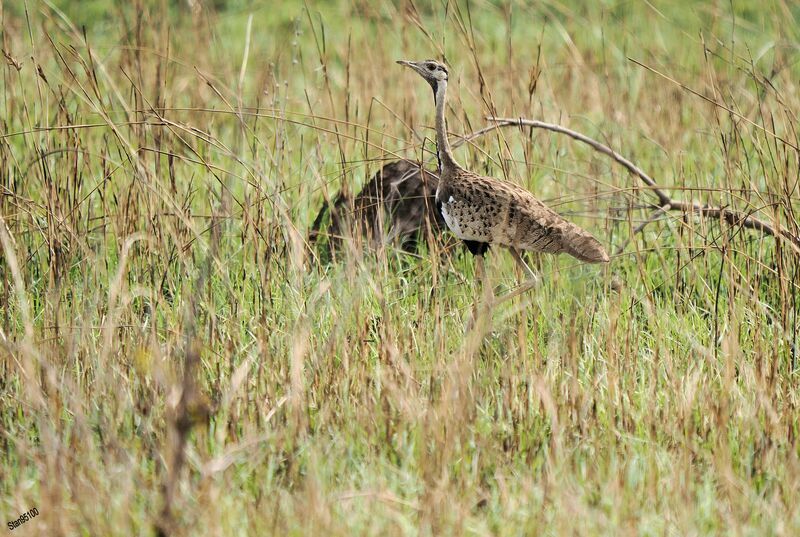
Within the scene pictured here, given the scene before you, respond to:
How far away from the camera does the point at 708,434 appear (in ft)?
8.68

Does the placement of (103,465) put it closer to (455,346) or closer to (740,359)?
(455,346)

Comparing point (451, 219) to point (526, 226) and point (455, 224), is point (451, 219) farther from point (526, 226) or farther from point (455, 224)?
point (526, 226)

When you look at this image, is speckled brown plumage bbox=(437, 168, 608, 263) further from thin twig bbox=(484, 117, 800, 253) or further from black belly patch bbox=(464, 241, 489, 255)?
thin twig bbox=(484, 117, 800, 253)

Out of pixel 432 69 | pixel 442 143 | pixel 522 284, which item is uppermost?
pixel 432 69

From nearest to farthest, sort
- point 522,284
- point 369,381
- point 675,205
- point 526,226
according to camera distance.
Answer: point 369,381, point 526,226, point 522,284, point 675,205

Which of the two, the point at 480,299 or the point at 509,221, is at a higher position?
the point at 509,221

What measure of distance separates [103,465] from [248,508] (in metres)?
0.47

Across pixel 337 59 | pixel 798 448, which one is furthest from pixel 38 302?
pixel 337 59

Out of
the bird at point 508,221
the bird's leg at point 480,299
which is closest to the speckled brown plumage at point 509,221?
the bird at point 508,221

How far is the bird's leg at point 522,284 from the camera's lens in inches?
127

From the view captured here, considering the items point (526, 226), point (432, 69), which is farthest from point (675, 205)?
point (432, 69)

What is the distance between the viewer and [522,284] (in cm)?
349

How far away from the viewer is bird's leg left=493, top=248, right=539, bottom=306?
10.6ft

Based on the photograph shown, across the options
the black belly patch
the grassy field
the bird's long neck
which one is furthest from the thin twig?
the black belly patch
